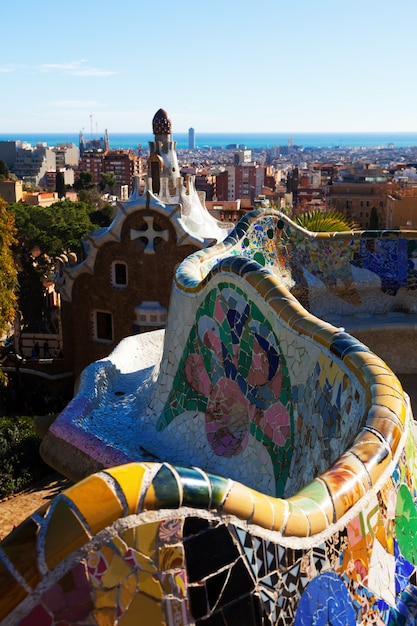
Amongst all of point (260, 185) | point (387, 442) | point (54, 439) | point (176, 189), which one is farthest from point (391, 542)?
point (260, 185)

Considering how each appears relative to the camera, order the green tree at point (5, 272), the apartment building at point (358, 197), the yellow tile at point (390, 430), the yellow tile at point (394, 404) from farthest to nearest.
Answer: the apartment building at point (358, 197)
the green tree at point (5, 272)
the yellow tile at point (394, 404)
the yellow tile at point (390, 430)

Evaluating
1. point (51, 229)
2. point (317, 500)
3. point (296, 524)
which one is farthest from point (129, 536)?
point (51, 229)

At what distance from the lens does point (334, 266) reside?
9961mm

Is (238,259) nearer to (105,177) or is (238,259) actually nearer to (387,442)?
(387,442)

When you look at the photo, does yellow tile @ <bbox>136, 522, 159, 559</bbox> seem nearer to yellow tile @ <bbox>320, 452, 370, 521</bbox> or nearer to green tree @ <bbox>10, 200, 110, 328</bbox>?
yellow tile @ <bbox>320, 452, 370, 521</bbox>

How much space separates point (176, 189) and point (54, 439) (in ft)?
33.9

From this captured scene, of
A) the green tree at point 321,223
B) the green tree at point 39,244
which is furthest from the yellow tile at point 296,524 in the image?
the green tree at point 39,244

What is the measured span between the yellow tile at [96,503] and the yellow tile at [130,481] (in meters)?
0.04

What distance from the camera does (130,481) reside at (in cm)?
248

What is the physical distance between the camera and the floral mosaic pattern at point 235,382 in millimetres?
5105

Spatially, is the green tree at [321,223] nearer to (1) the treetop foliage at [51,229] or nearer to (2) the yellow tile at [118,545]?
(2) the yellow tile at [118,545]

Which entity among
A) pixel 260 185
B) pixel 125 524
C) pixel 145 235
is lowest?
pixel 260 185

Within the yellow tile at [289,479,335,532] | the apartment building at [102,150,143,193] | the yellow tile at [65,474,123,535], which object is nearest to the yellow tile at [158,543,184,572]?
the yellow tile at [65,474,123,535]

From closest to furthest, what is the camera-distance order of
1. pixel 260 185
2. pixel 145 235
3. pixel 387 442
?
pixel 387 442 → pixel 145 235 → pixel 260 185
